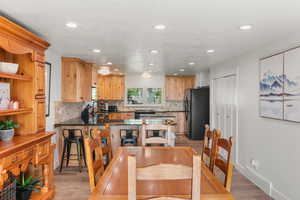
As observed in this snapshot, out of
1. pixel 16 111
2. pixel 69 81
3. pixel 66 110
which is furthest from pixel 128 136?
pixel 16 111

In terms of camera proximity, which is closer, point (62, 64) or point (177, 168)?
point (177, 168)

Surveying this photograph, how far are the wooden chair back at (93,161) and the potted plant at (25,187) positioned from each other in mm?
1357

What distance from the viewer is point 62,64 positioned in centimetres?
458

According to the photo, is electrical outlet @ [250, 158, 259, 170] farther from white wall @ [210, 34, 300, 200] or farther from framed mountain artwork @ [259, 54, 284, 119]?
framed mountain artwork @ [259, 54, 284, 119]

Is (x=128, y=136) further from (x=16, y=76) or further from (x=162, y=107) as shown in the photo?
(x=162, y=107)

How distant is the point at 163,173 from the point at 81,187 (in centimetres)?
277

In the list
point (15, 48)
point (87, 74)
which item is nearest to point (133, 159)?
point (15, 48)

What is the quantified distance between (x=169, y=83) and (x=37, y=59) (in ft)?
19.2

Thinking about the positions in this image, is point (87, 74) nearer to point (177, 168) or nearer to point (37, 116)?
point (37, 116)

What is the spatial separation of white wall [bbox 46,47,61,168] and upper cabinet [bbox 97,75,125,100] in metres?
3.51

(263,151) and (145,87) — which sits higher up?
(145,87)

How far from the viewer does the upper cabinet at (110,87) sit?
7.96m

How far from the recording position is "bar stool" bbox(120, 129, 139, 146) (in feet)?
14.1

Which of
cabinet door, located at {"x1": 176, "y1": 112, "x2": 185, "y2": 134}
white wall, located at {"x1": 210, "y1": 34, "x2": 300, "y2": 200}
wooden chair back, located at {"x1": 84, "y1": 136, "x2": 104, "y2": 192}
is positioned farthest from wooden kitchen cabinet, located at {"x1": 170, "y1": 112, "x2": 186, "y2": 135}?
wooden chair back, located at {"x1": 84, "y1": 136, "x2": 104, "y2": 192}
